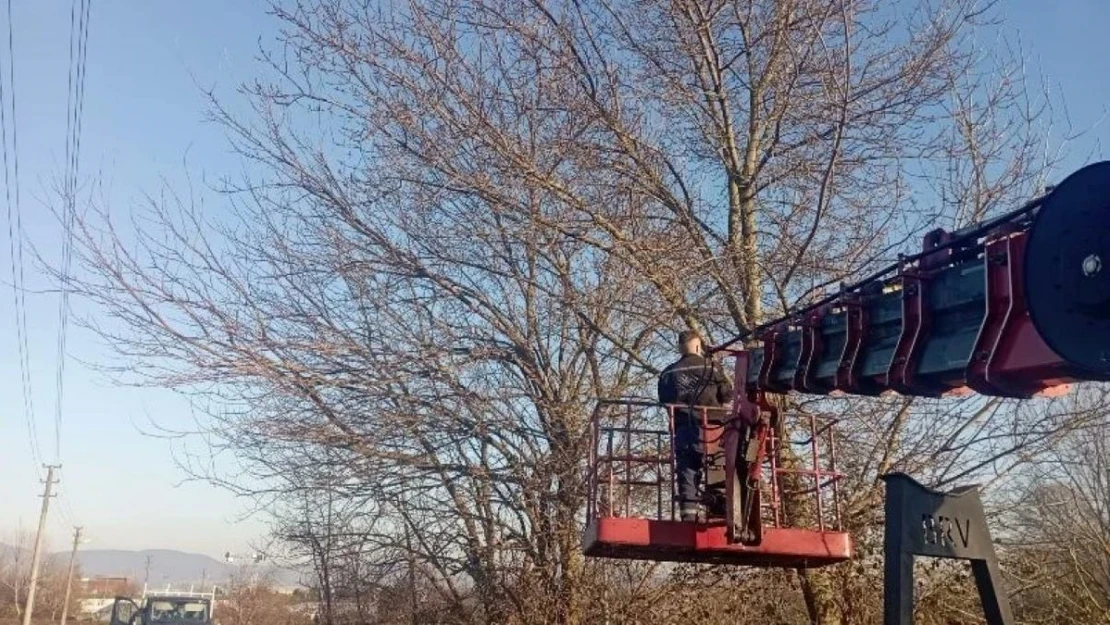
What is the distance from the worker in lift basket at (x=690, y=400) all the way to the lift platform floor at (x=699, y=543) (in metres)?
0.27

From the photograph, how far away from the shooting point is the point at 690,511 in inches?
342

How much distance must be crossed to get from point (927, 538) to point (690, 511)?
2.95 m

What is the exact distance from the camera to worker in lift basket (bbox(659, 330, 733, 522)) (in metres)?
8.67

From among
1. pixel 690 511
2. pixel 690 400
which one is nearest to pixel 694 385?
pixel 690 400

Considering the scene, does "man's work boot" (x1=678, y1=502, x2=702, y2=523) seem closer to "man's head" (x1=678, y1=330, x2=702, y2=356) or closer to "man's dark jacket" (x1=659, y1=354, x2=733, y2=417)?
"man's dark jacket" (x1=659, y1=354, x2=733, y2=417)

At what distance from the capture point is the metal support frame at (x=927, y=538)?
5816 millimetres

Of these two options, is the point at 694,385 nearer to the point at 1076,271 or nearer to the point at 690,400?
the point at 690,400

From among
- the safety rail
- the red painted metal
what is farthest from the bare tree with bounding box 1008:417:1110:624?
the red painted metal

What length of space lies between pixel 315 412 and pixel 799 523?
5.84 metres

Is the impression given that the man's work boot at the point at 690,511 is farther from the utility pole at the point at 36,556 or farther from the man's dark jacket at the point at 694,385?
the utility pole at the point at 36,556

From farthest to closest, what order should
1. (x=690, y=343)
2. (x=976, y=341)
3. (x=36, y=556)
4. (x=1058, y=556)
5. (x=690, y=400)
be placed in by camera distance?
(x=36, y=556)
(x=1058, y=556)
(x=690, y=343)
(x=690, y=400)
(x=976, y=341)

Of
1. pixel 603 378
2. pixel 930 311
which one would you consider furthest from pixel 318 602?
pixel 930 311

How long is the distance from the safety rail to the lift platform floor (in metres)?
0.15

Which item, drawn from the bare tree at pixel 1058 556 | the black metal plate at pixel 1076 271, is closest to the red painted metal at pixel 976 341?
the black metal plate at pixel 1076 271
